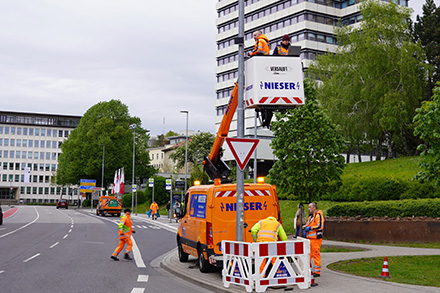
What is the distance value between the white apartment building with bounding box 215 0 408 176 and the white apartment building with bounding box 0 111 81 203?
74219 millimetres

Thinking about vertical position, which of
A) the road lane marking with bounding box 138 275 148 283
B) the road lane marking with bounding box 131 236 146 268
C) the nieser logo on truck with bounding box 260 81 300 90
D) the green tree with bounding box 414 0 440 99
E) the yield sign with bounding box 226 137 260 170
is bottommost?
the road lane marking with bounding box 131 236 146 268

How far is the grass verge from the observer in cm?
1178

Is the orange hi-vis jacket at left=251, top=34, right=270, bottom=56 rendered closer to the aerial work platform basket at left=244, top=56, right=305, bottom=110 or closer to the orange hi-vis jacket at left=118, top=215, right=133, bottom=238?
the aerial work platform basket at left=244, top=56, right=305, bottom=110

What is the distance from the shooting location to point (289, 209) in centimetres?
3634

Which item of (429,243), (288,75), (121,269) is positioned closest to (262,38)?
(288,75)

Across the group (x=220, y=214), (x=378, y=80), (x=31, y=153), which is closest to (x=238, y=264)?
(x=220, y=214)

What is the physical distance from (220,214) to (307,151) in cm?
1115

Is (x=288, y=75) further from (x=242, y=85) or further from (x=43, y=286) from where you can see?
(x=43, y=286)

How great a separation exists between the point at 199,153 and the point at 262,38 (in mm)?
68203

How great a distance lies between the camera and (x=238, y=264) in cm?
1085

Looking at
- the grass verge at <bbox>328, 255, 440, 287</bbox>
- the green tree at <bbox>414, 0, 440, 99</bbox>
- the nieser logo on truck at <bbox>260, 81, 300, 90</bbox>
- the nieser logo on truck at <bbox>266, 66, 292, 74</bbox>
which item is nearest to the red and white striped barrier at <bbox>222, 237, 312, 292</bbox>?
the grass verge at <bbox>328, 255, 440, 287</bbox>

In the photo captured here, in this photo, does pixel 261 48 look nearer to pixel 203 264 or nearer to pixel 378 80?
pixel 203 264

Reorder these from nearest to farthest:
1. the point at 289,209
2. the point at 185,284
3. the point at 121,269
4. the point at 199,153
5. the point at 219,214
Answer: the point at 185,284
the point at 219,214
the point at 121,269
the point at 289,209
the point at 199,153

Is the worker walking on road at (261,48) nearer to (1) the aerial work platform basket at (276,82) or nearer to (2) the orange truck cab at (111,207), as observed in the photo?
(1) the aerial work platform basket at (276,82)
